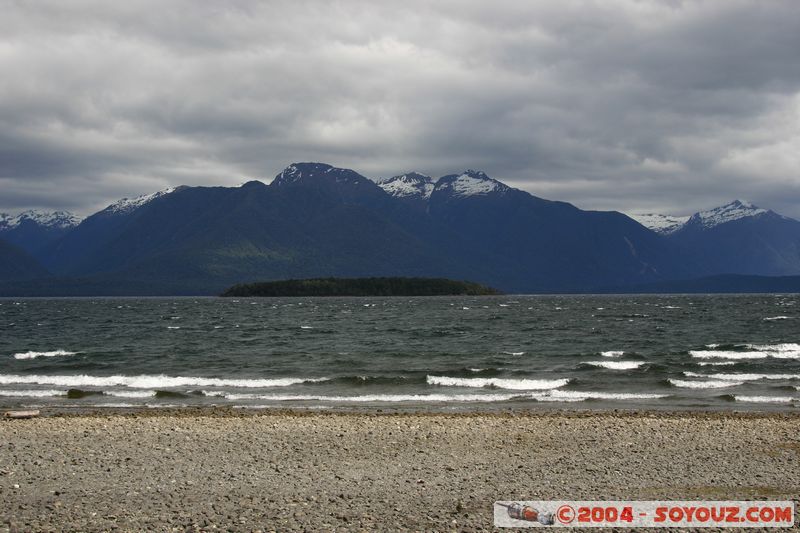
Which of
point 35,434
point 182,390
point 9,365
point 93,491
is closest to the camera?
point 93,491

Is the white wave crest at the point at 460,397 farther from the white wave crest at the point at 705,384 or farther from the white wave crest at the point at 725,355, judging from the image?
the white wave crest at the point at 725,355

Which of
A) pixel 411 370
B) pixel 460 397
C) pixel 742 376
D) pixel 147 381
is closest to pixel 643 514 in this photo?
pixel 460 397

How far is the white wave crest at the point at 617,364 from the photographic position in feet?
158

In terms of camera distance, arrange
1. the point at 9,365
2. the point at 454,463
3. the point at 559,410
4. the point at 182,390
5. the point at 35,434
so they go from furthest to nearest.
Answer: the point at 9,365, the point at 182,390, the point at 559,410, the point at 35,434, the point at 454,463

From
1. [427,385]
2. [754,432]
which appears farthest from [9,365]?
[754,432]

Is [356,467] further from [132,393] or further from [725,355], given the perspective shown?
[725,355]

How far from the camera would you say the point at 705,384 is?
40.2 m

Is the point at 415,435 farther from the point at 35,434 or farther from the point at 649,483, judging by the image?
the point at 35,434

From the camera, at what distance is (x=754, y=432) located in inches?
957

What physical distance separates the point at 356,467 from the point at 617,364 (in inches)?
1350

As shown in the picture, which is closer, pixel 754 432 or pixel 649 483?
pixel 649 483

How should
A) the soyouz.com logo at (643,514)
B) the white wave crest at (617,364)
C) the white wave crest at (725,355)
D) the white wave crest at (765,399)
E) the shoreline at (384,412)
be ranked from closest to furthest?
the soyouz.com logo at (643,514) → the shoreline at (384,412) → the white wave crest at (765,399) → the white wave crest at (617,364) → the white wave crest at (725,355)

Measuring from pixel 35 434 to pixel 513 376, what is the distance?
90.7ft

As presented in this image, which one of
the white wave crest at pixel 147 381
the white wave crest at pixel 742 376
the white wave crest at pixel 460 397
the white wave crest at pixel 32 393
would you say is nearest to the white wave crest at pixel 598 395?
the white wave crest at pixel 460 397
